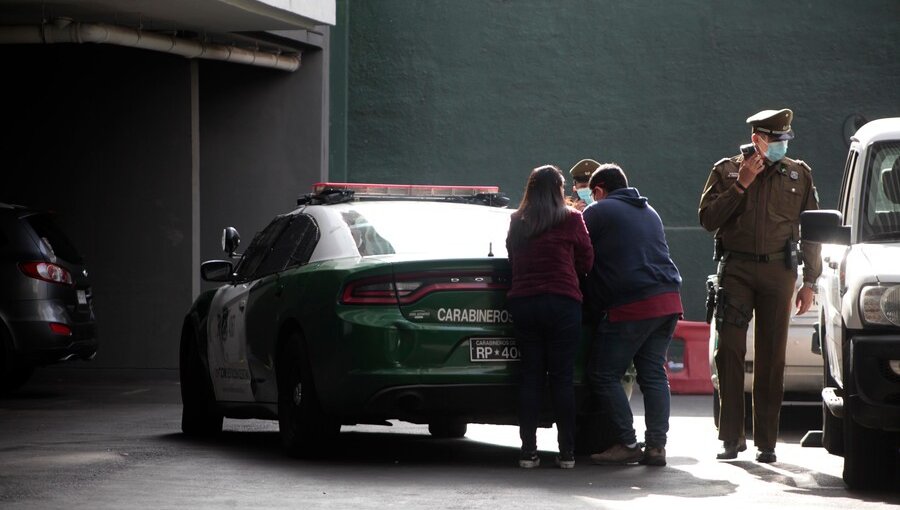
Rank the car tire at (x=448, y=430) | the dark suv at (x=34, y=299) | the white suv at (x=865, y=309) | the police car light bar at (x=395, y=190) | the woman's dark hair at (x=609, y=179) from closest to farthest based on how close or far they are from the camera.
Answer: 1. the white suv at (x=865, y=309)
2. the woman's dark hair at (x=609, y=179)
3. the police car light bar at (x=395, y=190)
4. the car tire at (x=448, y=430)
5. the dark suv at (x=34, y=299)

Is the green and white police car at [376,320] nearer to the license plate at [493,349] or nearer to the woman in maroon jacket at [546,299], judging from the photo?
the license plate at [493,349]

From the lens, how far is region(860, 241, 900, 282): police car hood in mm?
7918

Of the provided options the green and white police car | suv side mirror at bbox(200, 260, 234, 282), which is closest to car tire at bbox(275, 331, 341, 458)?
the green and white police car

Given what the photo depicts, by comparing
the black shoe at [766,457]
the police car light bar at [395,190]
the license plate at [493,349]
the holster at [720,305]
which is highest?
the police car light bar at [395,190]

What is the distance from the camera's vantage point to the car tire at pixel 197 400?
11539 mm

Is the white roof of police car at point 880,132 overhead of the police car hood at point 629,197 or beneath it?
overhead

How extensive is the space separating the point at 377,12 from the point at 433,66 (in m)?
1.07

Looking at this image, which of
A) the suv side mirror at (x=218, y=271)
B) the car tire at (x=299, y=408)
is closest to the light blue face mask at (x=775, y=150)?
the car tire at (x=299, y=408)

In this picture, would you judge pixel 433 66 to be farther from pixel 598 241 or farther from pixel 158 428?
pixel 598 241

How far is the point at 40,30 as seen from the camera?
15984 millimetres

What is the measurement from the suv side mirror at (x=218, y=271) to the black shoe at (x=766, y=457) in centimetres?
380

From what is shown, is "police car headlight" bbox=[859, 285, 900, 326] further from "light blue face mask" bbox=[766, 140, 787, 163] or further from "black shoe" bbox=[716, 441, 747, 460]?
"black shoe" bbox=[716, 441, 747, 460]

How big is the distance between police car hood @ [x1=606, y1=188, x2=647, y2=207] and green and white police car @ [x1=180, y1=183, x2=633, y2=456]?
2.41ft

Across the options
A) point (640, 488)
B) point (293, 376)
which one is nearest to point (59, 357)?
point (293, 376)
